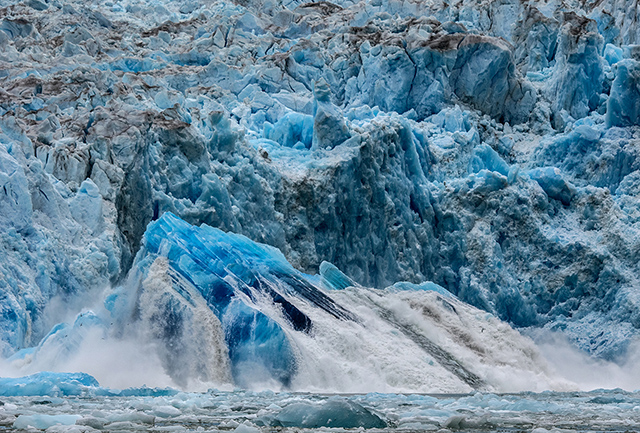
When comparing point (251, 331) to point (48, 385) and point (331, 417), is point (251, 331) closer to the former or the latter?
point (48, 385)

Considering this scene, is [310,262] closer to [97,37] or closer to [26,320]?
[26,320]

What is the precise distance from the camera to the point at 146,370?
11594mm

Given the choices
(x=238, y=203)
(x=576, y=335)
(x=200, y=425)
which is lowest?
(x=576, y=335)

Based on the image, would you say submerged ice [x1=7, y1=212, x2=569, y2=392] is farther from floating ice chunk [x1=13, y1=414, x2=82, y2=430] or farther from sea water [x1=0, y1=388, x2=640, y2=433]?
floating ice chunk [x1=13, y1=414, x2=82, y2=430]

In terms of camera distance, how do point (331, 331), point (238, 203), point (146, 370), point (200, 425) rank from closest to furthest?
point (200, 425)
point (146, 370)
point (331, 331)
point (238, 203)

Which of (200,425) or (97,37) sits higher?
(200,425)

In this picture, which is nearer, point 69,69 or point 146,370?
point 146,370

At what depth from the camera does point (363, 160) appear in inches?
770

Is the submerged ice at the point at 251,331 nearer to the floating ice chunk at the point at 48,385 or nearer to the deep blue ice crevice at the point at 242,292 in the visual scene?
the deep blue ice crevice at the point at 242,292

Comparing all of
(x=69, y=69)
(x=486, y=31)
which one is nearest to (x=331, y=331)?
(x=69, y=69)

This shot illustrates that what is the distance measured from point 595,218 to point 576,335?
9.32 ft

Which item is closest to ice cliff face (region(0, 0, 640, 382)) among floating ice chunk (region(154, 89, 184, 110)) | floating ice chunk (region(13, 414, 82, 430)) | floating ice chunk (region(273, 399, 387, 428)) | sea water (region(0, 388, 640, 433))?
floating ice chunk (region(154, 89, 184, 110))

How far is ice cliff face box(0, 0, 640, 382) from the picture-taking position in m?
15.5

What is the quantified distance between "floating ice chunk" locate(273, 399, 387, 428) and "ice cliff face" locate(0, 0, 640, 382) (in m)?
5.15
